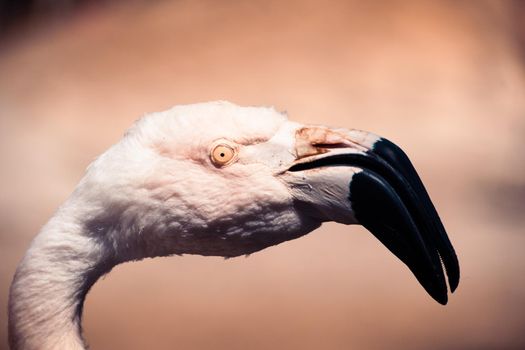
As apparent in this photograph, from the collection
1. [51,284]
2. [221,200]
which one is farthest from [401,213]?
[51,284]

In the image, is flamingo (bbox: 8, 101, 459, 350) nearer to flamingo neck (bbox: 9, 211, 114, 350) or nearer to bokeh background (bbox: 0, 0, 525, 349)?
flamingo neck (bbox: 9, 211, 114, 350)

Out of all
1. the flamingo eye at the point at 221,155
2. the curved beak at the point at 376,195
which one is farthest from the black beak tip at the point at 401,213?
the flamingo eye at the point at 221,155

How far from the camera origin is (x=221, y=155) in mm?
910

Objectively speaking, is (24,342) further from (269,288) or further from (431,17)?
(431,17)

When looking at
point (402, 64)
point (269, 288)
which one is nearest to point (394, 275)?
point (269, 288)

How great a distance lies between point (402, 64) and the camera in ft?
9.53

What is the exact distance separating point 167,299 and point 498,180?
158cm

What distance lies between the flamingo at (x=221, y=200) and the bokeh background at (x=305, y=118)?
1544mm

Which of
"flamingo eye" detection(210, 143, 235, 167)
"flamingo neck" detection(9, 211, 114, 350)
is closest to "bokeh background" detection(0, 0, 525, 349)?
"flamingo neck" detection(9, 211, 114, 350)

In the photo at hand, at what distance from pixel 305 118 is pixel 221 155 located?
6.15 feet

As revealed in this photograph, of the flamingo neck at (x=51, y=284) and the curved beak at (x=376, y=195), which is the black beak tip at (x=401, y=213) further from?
the flamingo neck at (x=51, y=284)

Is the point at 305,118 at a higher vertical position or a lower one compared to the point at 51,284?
higher

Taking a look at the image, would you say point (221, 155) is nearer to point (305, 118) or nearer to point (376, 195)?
point (376, 195)

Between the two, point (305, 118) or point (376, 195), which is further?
point (305, 118)
